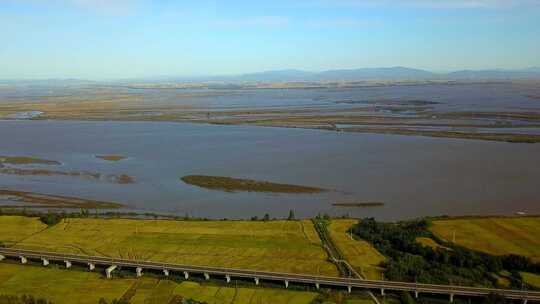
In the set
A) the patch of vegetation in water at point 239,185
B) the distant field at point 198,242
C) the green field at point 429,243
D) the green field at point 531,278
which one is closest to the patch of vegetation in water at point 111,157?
the patch of vegetation in water at point 239,185

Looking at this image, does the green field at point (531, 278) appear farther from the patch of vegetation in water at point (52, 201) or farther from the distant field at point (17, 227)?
the distant field at point (17, 227)

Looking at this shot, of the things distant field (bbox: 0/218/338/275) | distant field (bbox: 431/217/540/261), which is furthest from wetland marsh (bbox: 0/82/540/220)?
distant field (bbox: 0/218/338/275)

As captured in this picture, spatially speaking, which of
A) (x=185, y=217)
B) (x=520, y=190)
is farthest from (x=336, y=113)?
(x=185, y=217)

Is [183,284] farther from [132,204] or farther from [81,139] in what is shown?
[81,139]

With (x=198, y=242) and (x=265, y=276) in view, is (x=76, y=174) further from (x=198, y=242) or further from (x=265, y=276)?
(x=265, y=276)

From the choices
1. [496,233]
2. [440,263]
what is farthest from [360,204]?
[440,263]

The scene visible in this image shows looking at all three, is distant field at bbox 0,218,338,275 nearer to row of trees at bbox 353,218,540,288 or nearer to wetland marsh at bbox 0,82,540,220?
row of trees at bbox 353,218,540,288

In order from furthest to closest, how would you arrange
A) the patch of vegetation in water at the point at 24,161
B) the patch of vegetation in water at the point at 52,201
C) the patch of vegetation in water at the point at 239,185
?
the patch of vegetation in water at the point at 24,161 → the patch of vegetation in water at the point at 239,185 → the patch of vegetation in water at the point at 52,201
